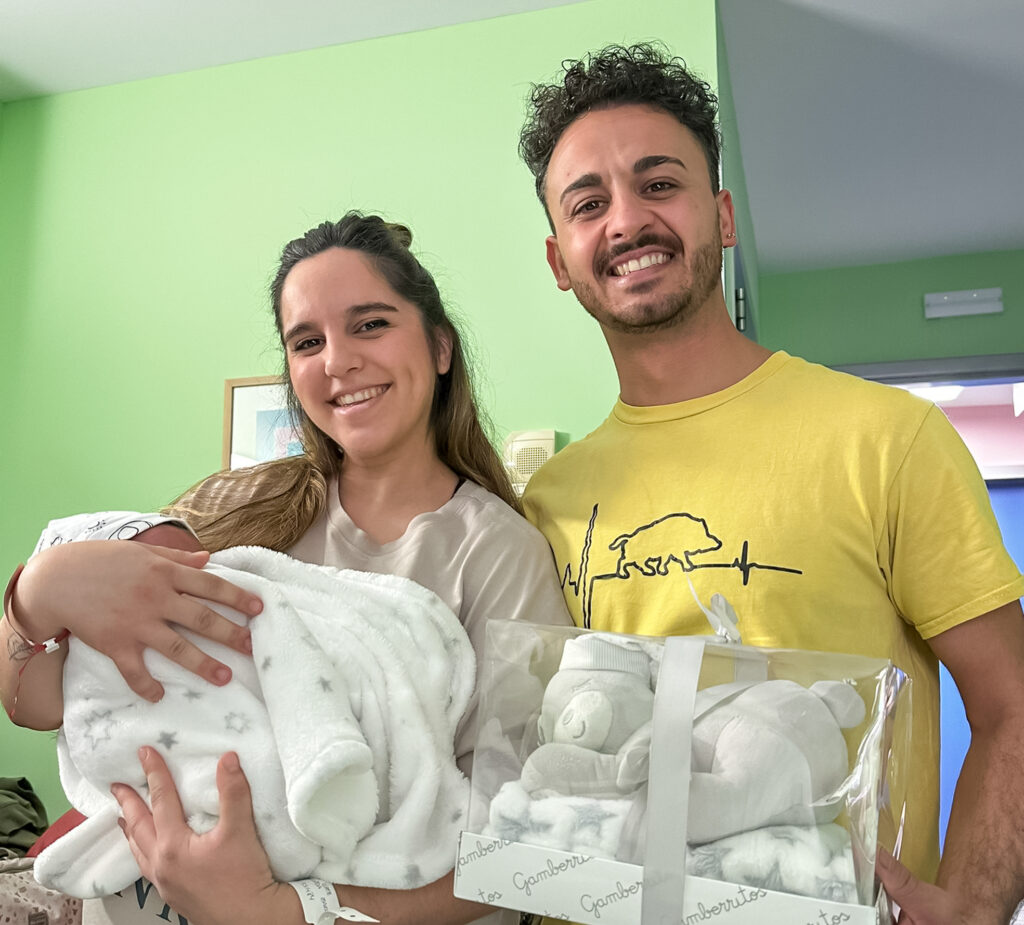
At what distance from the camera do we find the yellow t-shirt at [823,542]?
111 cm

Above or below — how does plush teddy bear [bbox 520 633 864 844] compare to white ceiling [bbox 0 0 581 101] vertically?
below

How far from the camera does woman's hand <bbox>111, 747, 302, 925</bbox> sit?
0.85m

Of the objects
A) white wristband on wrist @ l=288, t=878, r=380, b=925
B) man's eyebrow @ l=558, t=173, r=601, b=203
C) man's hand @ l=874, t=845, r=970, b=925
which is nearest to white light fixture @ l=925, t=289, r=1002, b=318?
man's eyebrow @ l=558, t=173, r=601, b=203

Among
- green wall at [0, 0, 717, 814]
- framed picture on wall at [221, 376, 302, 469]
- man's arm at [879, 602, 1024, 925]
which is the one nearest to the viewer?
man's arm at [879, 602, 1024, 925]

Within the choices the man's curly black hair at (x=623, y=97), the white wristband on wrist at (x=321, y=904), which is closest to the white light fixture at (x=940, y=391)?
the man's curly black hair at (x=623, y=97)

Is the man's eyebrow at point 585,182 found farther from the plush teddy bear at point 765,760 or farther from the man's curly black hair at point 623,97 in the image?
the plush teddy bear at point 765,760

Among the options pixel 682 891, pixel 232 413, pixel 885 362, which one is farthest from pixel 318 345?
pixel 885 362

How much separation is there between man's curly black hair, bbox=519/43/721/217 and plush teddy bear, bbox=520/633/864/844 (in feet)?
2.89

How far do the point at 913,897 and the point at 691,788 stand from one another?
27cm

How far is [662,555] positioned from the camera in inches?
46.2

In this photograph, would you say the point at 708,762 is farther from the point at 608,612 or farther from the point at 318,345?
the point at 318,345

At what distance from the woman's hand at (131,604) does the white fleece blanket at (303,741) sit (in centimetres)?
2

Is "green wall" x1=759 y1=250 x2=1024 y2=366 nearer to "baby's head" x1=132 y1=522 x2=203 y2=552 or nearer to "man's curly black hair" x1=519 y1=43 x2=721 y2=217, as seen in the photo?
"man's curly black hair" x1=519 y1=43 x2=721 y2=217

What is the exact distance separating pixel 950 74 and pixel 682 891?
2.88 meters
